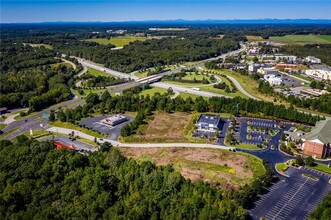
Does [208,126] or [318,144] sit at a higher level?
[318,144]

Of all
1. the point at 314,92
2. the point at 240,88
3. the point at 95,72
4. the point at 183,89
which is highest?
the point at 95,72

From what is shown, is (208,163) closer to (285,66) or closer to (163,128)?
(163,128)

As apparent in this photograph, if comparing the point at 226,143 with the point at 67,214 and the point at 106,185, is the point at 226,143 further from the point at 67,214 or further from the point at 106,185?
the point at 67,214

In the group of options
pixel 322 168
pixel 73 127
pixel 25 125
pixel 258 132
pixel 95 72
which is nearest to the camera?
pixel 322 168

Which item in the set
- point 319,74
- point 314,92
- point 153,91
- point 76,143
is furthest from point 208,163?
point 319,74

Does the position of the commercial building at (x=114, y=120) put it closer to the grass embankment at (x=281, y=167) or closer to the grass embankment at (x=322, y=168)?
the grass embankment at (x=281, y=167)

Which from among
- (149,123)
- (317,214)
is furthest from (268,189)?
(149,123)

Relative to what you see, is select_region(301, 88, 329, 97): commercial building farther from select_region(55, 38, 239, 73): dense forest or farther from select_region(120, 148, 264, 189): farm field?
select_region(55, 38, 239, 73): dense forest
